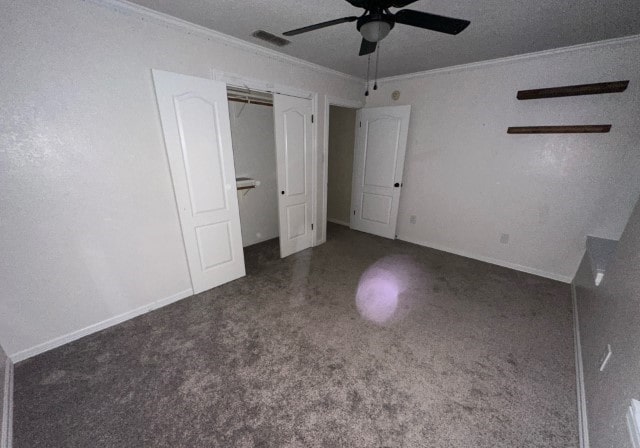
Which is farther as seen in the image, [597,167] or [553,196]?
[553,196]

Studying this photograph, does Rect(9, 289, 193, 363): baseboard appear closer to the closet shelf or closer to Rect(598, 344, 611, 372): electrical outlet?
the closet shelf

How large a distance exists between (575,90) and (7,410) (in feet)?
17.0

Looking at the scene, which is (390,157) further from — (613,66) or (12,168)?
(12,168)

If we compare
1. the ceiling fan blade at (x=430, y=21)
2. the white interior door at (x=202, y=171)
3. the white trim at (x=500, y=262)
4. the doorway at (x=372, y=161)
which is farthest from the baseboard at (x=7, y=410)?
the white trim at (x=500, y=262)

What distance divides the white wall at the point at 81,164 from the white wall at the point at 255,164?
109cm

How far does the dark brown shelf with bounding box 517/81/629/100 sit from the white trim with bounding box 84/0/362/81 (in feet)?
8.23

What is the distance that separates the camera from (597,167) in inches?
96.7

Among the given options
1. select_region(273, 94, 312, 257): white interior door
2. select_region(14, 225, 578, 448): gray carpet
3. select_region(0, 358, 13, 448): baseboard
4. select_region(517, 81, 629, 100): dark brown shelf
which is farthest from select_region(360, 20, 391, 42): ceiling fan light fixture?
select_region(0, 358, 13, 448): baseboard

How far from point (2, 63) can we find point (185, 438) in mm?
2434

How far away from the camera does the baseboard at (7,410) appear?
4.12ft

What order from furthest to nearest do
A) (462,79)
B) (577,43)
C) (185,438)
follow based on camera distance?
(462,79)
(577,43)
(185,438)

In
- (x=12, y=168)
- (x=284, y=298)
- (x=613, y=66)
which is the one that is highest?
(x=613, y=66)

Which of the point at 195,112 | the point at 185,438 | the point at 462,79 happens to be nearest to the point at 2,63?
the point at 195,112

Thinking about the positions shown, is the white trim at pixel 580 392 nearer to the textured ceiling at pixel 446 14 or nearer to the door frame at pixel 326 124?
the textured ceiling at pixel 446 14
